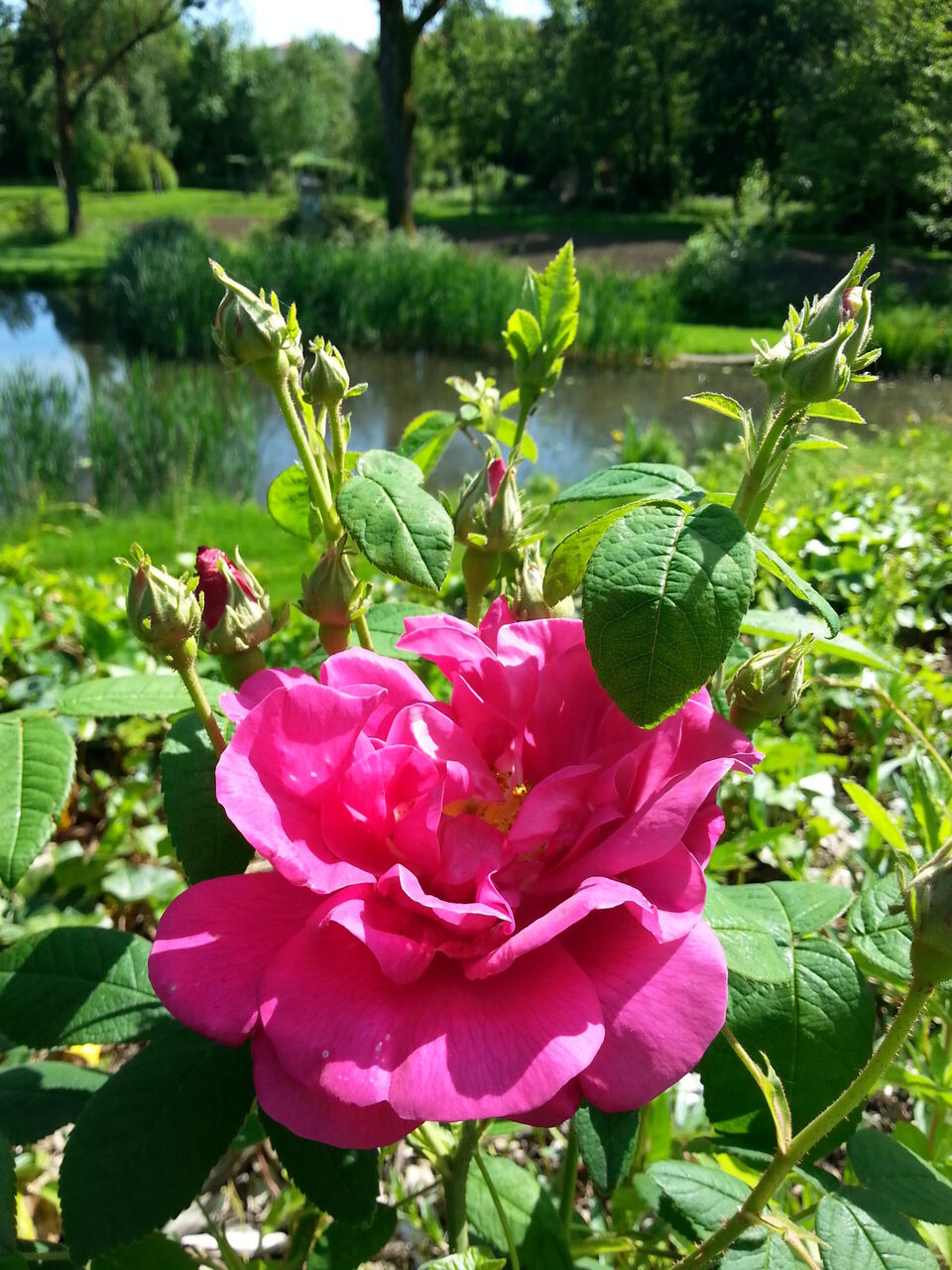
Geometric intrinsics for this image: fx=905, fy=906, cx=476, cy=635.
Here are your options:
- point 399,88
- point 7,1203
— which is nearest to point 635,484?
point 7,1203

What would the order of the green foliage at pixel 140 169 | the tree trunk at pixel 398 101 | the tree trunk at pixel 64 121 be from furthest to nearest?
1. the green foliage at pixel 140 169
2. the tree trunk at pixel 64 121
3. the tree trunk at pixel 398 101

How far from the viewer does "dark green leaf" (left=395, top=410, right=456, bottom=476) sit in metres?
0.70

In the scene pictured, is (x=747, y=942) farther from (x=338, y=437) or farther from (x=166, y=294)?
(x=166, y=294)

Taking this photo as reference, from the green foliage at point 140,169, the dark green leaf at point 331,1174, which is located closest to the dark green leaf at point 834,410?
the dark green leaf at point 331,1174

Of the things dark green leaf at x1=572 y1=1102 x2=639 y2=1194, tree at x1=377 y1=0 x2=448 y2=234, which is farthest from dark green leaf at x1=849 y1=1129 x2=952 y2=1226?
tree at x1=377 y1=0 x2=448 y2=234

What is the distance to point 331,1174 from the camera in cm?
47

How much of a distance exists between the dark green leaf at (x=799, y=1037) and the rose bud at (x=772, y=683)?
0.48 ft

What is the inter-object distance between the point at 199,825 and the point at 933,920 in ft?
1.19

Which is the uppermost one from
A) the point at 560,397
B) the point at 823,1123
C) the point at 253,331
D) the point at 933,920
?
the point at 253,331

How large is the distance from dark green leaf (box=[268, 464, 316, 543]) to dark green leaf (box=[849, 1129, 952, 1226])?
0.52 meters

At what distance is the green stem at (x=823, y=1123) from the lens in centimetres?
38

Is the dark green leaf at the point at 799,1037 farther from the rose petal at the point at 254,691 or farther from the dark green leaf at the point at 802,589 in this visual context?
the rose petal at the point at 254,691

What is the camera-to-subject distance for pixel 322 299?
337 inches

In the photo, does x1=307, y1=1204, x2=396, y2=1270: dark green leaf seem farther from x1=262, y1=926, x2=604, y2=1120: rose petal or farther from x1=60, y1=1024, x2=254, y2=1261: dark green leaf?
x1=262, y1=926, x2=604, y2=1120: rose petal
